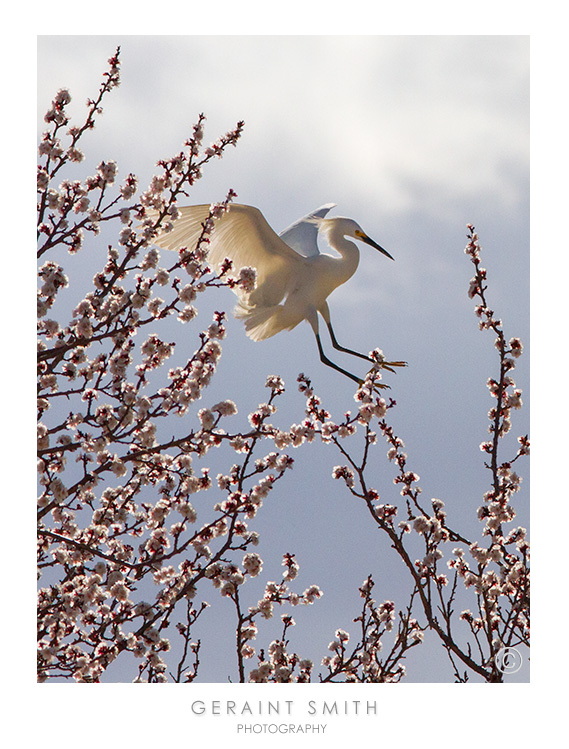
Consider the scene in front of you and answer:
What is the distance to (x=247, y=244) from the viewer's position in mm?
3098

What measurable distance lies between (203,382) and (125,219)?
650 millimetres

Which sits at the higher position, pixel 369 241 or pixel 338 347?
pixel 369 241

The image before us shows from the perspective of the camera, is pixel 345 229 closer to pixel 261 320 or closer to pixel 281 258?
pixel 281 258

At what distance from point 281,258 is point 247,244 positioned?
6.5 inches
